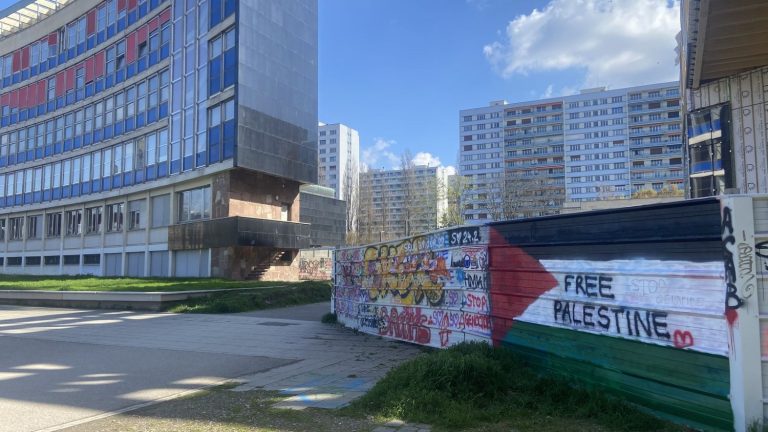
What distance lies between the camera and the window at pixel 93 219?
41.2 m

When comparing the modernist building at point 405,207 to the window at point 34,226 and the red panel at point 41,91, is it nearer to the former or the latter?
the window at point 34,226

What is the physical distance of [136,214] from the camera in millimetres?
38031

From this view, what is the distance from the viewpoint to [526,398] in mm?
5969

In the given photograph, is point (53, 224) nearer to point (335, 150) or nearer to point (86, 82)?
point (86, 82)

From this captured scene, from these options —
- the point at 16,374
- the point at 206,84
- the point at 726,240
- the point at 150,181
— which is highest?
the point at 206,84

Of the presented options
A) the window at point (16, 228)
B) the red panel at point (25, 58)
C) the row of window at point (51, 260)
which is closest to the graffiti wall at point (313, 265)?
the row of window at point (51, 260)

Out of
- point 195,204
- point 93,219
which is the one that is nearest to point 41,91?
point 93,219

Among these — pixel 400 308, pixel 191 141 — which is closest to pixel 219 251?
pixel 191 141

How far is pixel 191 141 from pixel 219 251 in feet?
23.3

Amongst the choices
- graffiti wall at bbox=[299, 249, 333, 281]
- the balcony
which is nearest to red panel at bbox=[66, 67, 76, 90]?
the balcony

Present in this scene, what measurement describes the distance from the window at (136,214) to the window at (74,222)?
723cm

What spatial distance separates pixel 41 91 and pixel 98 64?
370 inches

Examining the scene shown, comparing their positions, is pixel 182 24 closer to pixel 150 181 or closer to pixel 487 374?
pixel 150 181

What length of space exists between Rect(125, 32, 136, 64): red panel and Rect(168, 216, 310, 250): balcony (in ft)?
43.7
